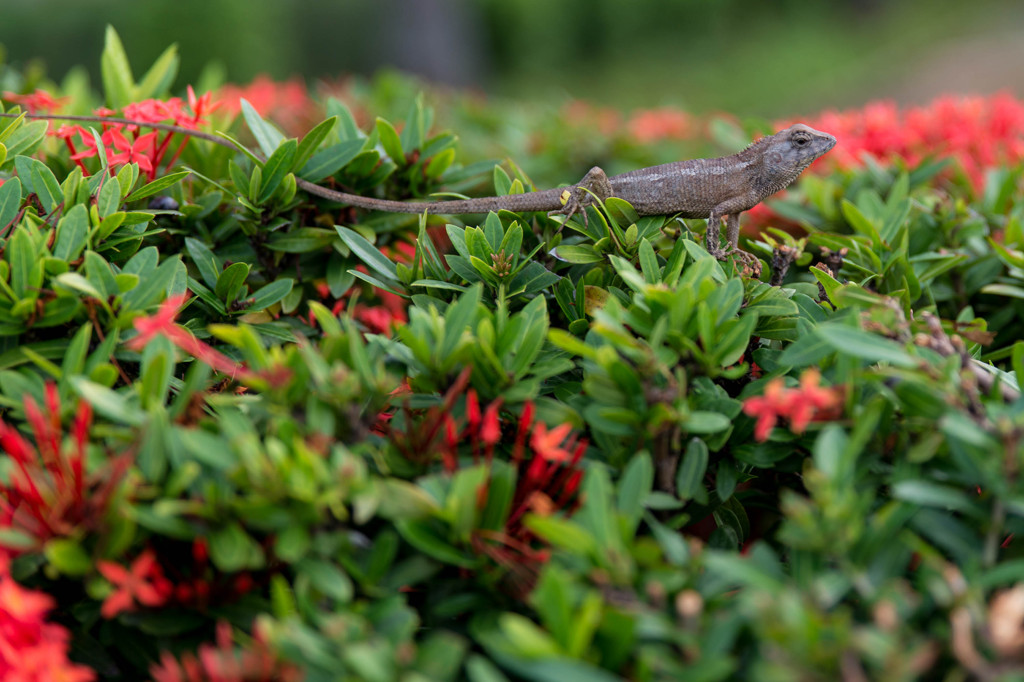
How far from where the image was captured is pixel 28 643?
1.52 m

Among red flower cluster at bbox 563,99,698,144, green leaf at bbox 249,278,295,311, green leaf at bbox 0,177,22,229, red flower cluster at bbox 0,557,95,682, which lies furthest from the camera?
red flower cluster at bbox 563,99,698,144

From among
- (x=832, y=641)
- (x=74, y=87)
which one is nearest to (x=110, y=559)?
(x=832, y=641)

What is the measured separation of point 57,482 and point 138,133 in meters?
1.49

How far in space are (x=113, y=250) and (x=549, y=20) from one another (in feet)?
63.1

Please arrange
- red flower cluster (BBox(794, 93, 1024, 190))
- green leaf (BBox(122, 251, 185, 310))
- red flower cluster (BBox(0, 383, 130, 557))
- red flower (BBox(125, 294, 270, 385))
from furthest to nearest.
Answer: red flower cluster (BBox(794, 93, 1024, 190))
green leaf (BBox(122, 251, 185, 310))
red flower (BBox(125, 294, 270, 385))
red flower cluster (BBox(0, 383, 130, 557))

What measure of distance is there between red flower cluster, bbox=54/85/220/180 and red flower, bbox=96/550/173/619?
133 centimetres

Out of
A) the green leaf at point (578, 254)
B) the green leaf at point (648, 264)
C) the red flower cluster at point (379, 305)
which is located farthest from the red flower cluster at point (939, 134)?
the red flower cluster at point (379, 305)

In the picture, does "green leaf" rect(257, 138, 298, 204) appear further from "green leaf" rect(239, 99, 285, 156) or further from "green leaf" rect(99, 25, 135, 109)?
"green leaf" rect(99, 25, 135, 109)

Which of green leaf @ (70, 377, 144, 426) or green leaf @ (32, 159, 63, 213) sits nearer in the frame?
green leaf @ (70, 377, 144, 426)

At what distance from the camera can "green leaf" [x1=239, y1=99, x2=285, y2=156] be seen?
255 cm

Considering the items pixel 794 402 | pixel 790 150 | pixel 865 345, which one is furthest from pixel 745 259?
pixel 794 402

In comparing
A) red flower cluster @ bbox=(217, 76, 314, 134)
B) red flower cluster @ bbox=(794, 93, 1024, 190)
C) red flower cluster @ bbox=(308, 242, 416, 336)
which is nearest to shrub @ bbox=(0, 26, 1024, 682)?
red flower cluster @ bbox=(308, 242, 416, 336)

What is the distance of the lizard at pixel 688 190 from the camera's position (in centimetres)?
262

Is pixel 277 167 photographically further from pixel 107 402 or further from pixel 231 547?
pixel 231 547
